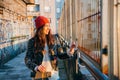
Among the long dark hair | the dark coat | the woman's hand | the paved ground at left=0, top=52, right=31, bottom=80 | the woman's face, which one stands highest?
the woman's face

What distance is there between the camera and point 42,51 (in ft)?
15.6

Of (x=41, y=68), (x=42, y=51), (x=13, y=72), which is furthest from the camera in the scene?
(x=13, y=72)

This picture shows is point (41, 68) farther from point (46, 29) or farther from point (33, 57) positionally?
point (46, 29)

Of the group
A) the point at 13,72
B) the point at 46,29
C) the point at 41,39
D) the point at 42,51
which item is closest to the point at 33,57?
the point at 42,51

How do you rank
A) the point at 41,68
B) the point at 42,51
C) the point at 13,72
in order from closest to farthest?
the point at 41,68, the point at 42,51, the point at 13,72

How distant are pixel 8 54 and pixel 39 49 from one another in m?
13.8

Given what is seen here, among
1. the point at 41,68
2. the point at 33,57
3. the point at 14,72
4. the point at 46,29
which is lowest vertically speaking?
the point at 14,72

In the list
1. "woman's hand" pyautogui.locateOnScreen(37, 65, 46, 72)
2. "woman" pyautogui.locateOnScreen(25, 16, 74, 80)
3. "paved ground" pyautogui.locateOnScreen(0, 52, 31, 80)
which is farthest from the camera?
"paved ground" pyautogui.locateOnScreen(0, 52, 31, 80)

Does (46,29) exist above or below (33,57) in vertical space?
above

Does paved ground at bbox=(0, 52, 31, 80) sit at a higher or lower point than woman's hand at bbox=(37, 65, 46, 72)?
lower

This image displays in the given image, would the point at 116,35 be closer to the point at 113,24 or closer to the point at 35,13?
the point at 113,24

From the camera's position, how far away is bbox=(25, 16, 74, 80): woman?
4.72m

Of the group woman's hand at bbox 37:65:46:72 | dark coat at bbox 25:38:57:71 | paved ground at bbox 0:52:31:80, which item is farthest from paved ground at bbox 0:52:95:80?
woman's hand at bbox 37:65:46:72

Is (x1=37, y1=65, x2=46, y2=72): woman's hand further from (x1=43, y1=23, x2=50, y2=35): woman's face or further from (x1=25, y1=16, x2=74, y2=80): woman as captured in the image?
(x1=43, y1=23, x2=50, y2=35): woman's face
